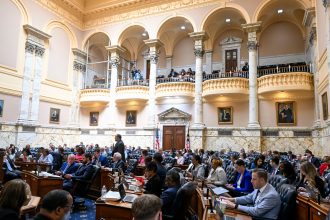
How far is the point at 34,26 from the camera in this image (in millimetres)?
16078

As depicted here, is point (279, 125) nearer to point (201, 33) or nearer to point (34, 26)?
point (201, 33)

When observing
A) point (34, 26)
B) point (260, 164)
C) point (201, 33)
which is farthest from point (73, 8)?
point (260, 164)

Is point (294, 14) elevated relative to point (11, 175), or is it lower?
elevated

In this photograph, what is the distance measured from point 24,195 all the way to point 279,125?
14.9 m

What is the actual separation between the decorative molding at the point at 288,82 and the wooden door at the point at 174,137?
5.81m

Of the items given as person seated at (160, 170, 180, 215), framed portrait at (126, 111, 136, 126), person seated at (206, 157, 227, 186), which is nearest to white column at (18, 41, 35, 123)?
framed portrait at (126, 111, 136, 126)

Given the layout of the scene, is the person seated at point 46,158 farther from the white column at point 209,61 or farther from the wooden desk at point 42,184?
the white column at point 209,61

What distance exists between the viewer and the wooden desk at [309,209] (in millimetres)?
2950

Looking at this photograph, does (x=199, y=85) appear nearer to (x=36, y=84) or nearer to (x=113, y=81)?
(x=113, y=81)

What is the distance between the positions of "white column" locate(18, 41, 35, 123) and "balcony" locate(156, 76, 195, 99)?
8.26 m

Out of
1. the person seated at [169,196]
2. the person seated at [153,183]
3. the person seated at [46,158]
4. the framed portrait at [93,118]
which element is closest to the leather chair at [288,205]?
the person seated at [169,196]

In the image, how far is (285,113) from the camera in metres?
14.9

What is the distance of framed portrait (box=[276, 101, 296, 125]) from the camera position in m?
14.7

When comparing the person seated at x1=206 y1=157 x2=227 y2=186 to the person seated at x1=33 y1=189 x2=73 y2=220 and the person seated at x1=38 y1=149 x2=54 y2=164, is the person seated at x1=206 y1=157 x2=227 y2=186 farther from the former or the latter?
the person seated at x1=38 y1=149 x2=54 y2=164
